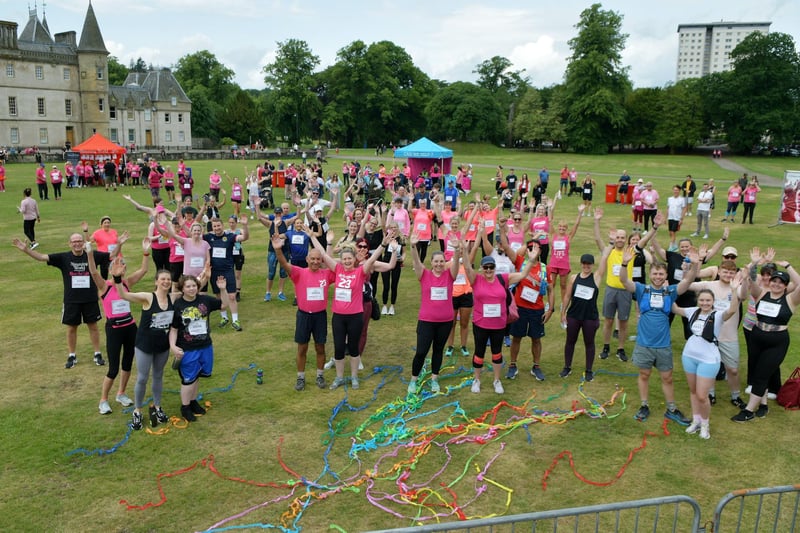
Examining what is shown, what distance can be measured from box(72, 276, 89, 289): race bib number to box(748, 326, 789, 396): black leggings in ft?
28.6

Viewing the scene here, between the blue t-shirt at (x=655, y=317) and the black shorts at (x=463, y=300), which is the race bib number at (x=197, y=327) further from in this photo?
the blue t-shirt at (x=655, y=317)

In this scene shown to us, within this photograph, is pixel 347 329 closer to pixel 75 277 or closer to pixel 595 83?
pixel 75 277

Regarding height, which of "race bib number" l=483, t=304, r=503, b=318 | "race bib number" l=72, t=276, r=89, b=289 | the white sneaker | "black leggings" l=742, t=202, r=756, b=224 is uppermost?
"black leggings" l=742, t=202, r=756, b=224

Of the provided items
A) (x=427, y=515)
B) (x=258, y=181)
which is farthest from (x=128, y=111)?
(x=427, y=515)

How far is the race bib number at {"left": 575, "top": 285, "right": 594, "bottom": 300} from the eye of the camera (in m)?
7.83

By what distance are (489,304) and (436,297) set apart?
0.68 meters

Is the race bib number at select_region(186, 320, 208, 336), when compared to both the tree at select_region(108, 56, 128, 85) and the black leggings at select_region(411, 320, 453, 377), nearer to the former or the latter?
the black leggings at select_region(411, 320, 453, 377)

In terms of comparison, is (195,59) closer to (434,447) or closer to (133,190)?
(133,190)

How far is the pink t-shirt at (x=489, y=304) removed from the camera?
7.43 m

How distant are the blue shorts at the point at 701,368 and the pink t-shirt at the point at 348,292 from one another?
3.94 meters

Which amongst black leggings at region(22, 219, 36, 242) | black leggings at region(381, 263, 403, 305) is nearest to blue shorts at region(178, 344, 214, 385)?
black leggings at region(381, 263, 403, 305)

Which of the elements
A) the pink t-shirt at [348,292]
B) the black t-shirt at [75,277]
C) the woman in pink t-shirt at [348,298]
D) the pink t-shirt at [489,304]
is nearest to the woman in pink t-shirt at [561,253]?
the pink t-shirt at [489,304]

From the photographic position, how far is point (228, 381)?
8.27 m

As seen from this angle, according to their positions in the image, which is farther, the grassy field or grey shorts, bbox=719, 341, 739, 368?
grey shorts, bbox=719, 341, 739, 368
